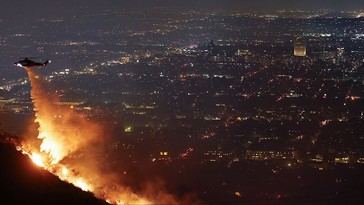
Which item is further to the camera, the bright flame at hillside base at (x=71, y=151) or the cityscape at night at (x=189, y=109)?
the cityscape at night at (x=189, y=109)

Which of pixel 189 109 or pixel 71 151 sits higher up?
pixel 71 151

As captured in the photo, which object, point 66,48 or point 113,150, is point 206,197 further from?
point 66,48

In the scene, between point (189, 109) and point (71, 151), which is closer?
point (71, 151)

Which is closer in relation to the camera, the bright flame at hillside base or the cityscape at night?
the bright flame at hillside base
